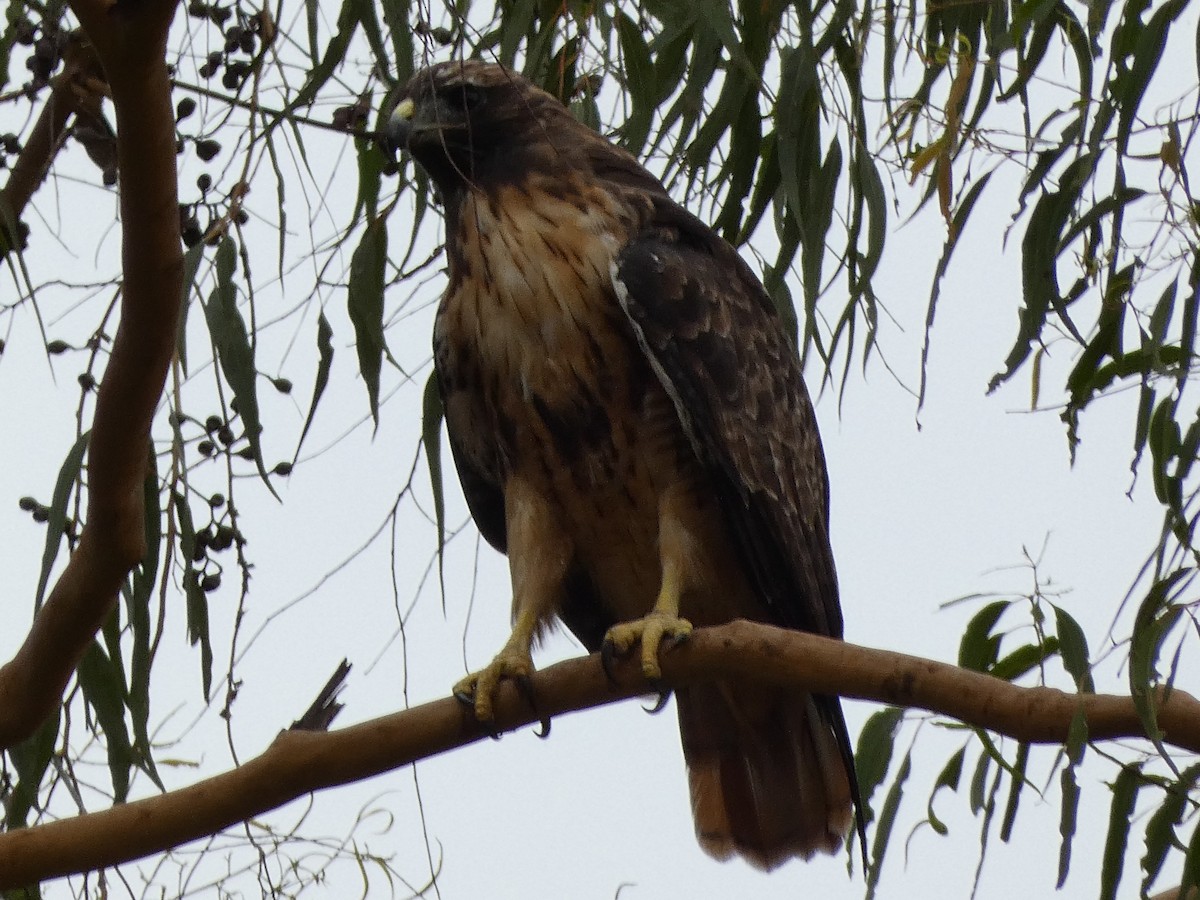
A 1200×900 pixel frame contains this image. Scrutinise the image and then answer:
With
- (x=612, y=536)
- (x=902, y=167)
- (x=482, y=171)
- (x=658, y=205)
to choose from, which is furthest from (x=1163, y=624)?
(x=482, y=171)

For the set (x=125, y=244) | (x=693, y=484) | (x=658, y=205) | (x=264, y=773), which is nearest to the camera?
(x=125, y=244)

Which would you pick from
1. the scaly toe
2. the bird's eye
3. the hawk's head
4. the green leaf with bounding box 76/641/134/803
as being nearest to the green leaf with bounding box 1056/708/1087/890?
the scaly toe

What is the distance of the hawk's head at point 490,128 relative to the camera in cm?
291

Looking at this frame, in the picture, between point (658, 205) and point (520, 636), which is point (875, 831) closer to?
point (520, 636)

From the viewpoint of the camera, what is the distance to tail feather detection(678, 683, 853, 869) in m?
2.94

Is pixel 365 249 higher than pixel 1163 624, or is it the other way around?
pixel 365 249

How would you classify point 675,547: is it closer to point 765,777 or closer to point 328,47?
point 765,777

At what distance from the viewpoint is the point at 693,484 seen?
2779 mm

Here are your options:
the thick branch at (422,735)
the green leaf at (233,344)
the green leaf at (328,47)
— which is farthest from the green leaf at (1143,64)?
the green leaf at (233,344)

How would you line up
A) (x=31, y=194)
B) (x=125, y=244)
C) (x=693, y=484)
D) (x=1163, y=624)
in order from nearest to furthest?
(x=125, y=244), (x=1163, y=624), (x=31, y=194), (x=693, y=484)

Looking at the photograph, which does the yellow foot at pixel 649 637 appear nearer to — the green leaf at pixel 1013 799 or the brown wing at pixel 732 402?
the brown wing at pixel 732 402

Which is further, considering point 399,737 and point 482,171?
point 482,171

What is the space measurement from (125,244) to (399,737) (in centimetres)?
66

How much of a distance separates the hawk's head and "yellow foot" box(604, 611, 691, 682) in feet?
2.93
